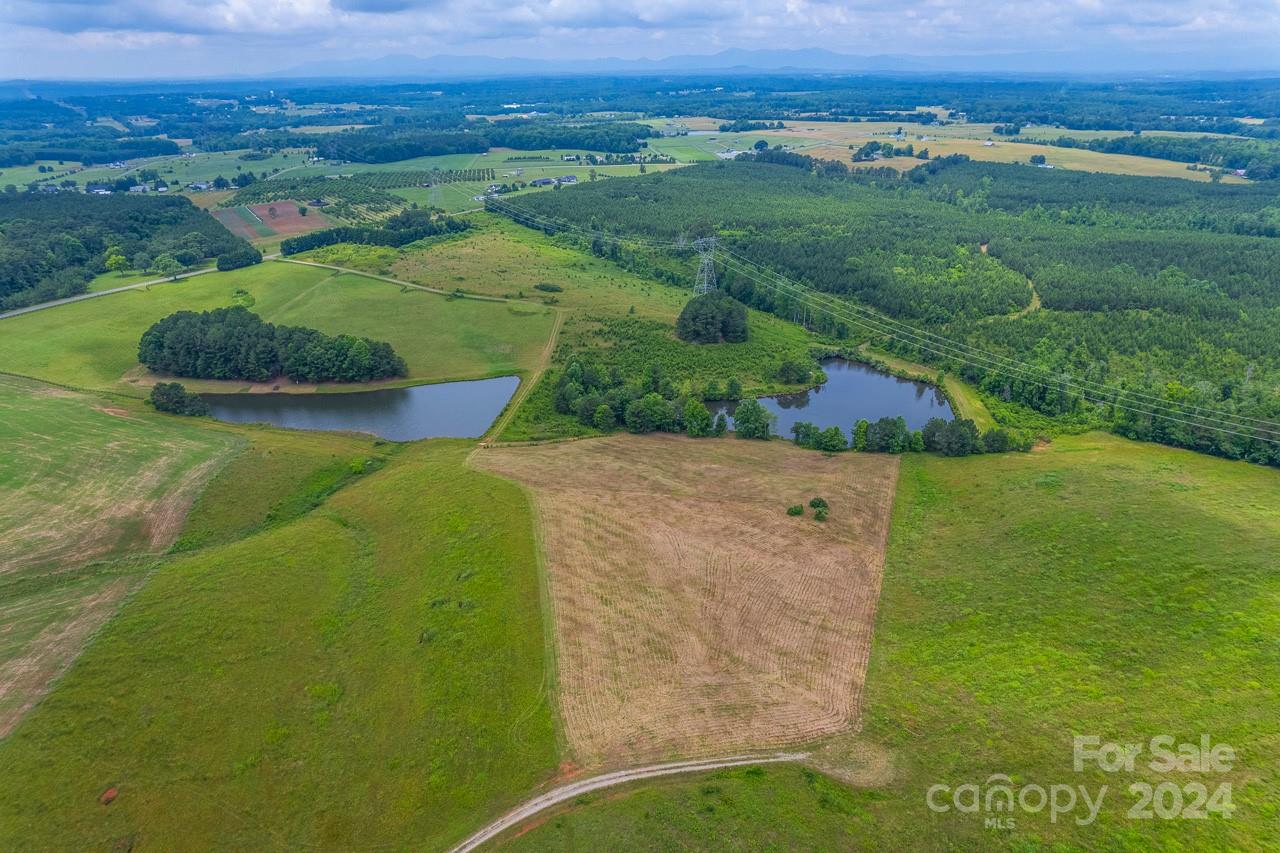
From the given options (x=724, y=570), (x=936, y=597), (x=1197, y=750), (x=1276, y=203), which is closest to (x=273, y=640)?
(x=724, y=570)

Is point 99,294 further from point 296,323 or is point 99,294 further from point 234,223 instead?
point 234,223

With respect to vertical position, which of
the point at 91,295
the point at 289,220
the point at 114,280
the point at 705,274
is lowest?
the point at 91,295

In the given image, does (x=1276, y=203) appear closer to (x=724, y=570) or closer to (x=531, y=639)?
(x=724, y=570)

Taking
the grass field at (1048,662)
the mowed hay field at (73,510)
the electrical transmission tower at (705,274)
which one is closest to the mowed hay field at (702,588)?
the grass field at (1048,662)

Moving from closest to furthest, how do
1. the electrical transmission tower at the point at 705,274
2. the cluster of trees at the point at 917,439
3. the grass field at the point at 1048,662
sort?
the grass field at the point at 1048,662
the cluster of trees at the point at 917,439
the electrical transmission tower at the point at 705,274

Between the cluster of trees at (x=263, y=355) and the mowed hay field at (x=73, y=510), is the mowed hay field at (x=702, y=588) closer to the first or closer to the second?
the mowed hay field at (x=73, y=510)

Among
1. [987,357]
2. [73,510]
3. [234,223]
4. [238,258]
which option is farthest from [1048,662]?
[234,223]

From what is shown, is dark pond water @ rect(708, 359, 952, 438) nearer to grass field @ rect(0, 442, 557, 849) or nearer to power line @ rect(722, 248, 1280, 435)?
power line @ rect(722, 248, 1280, 435)
